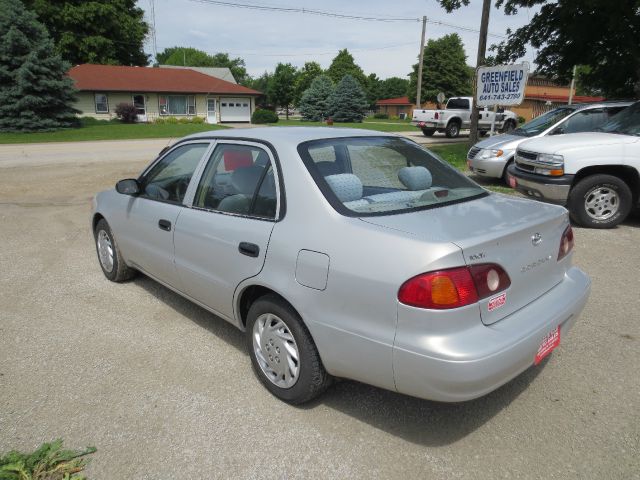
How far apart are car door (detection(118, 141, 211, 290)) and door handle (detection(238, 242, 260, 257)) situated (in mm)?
907

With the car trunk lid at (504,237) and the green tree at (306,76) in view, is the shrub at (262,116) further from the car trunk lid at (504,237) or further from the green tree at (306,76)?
the car trunk lid at (504,237)

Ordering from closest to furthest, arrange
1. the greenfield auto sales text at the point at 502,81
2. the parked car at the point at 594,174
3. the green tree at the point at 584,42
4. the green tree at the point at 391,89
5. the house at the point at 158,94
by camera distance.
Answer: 1. the parked car at the point at 594,174
2. the greenfield auto sales text at the point at 502,81
3. the green tree at the point at 584,42
4. the house at the point at 158,94
5. the green tree at the point at 391,89

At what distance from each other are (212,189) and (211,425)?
1594mm

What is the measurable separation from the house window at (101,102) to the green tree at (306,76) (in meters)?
28.0

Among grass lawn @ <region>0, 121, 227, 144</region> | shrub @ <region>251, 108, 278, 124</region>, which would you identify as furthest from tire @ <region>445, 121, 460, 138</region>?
shrub @ <region>251, 108, 278, 124</region>

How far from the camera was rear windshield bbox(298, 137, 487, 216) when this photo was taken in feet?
9.46

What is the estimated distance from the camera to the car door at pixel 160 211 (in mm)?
3863

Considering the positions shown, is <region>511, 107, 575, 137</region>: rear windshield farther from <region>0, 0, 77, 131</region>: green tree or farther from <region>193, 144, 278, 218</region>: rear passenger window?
<region>0, 0, 77, 131</region>: green tree

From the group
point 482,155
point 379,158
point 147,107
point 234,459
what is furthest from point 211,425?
point 147,107

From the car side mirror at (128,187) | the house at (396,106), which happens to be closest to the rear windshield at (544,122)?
the car side mirror at (128,187)

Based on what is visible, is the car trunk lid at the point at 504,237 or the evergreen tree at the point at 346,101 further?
the evergreen tree at the point at 346,101

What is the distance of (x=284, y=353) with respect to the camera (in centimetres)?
295

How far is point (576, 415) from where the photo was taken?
2902 millimetres

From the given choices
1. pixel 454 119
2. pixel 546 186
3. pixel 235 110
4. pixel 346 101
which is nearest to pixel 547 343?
pixel 546 186
